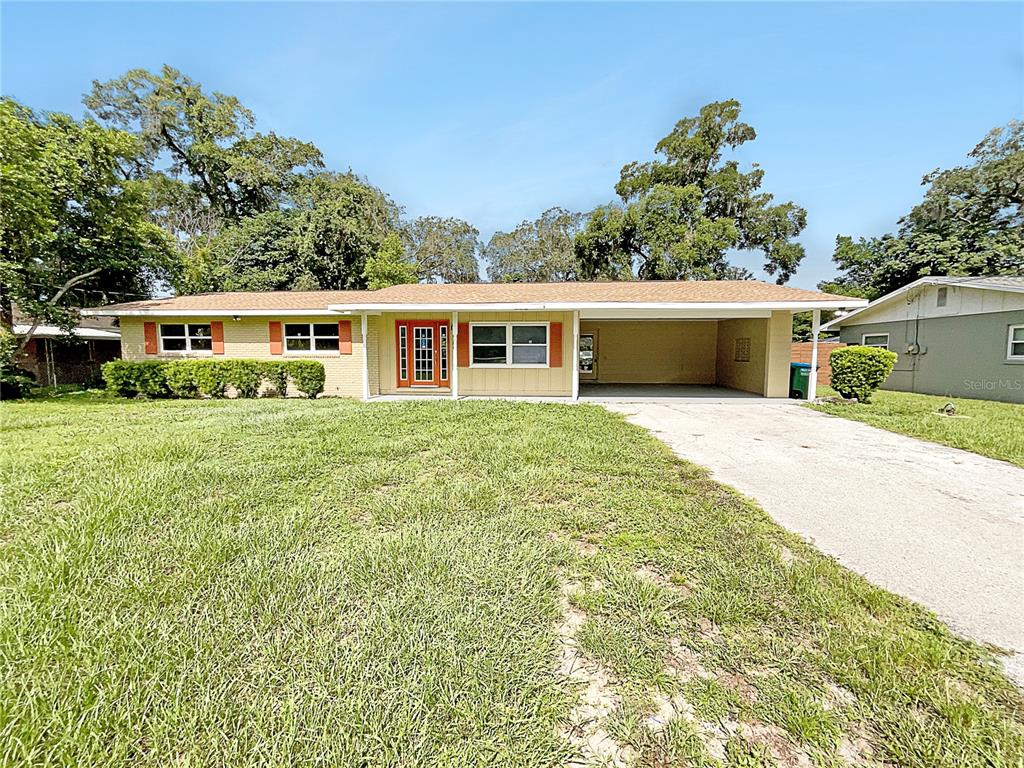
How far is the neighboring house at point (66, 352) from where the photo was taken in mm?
15172

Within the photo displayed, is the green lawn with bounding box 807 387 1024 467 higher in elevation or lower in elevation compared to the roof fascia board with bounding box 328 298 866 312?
lower

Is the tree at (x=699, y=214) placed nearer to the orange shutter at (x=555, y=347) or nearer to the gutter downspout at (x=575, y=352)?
the orange shutter at (x=555, y=347)

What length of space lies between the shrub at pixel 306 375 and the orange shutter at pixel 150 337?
4468 mm

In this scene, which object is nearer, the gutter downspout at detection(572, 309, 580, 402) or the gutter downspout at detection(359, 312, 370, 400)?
the gutter downspout at detection(572, 309, 580, 402)

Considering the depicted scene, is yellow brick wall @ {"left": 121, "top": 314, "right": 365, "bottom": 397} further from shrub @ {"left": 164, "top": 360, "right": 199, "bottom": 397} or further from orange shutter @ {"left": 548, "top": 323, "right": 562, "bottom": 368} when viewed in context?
orange shutter @ {"left": 548, "top": 323, "right": 562, "bottom": 368}

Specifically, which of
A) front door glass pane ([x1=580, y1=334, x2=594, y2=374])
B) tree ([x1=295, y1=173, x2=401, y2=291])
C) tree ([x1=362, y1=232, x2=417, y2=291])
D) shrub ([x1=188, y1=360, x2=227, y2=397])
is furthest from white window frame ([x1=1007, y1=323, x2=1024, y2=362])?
tree ([x1=295, y1=173, x2=401, y2=291])

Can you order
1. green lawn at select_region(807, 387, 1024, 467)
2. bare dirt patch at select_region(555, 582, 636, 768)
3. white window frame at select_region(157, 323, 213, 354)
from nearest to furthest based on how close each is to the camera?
bare dirt patch at select_region(555, 582, 636, 768)
green lawn at select_region(807, 387, 1024, 467)
white window frame at select_region(157, 323, 213, 354)

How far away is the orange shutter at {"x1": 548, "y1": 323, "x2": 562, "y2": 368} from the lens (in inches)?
459

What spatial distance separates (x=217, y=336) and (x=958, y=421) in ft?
55.8

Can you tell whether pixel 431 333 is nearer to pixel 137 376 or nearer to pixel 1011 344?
pixel 137 376

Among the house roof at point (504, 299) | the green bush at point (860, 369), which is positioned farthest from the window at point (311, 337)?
the green bush at point (860, 369)

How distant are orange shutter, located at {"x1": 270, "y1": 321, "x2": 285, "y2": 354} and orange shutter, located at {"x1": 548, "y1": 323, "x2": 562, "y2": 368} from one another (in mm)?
7270

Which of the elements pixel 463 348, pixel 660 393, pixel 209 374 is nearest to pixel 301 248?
pixel 209 374

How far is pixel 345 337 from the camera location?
12.0m
